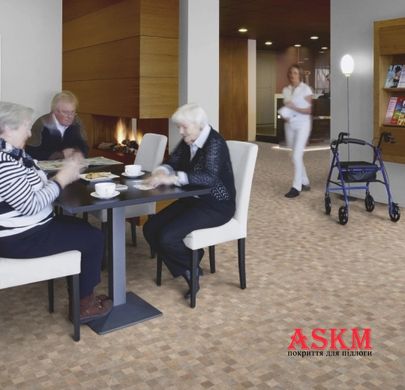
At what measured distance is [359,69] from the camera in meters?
6.38

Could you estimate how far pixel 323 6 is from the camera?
9.08 m

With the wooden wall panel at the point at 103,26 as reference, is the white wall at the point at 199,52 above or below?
below

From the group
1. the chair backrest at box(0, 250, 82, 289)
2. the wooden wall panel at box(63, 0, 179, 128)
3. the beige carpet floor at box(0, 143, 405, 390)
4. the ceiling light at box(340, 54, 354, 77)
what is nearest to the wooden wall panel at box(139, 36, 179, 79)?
the wooden wall panel at box(63, 0, 179, 128)

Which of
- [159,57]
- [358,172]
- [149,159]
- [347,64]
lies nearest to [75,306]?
[149,159]

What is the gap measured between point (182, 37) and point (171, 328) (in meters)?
3.36

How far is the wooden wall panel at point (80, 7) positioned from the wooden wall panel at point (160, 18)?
609 millimetres

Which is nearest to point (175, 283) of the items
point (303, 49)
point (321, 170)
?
point (321, 170)

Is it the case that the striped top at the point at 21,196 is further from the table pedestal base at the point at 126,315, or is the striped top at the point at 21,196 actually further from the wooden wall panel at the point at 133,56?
the wooden wall panel at the point at 133,56

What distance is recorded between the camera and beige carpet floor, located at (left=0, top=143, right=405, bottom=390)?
99.8 inches

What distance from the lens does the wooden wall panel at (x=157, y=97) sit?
542cm

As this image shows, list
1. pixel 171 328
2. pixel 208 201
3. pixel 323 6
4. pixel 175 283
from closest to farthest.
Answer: pixel 171 328 → pixel 208 201 → pixel 175 283 → pixel 323 6

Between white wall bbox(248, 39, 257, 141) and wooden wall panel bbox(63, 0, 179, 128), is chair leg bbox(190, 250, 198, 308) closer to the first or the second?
wooden wall panel bbox(63, 0, 179, 128)

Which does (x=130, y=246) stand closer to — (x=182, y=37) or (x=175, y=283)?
(x=175, y=283)

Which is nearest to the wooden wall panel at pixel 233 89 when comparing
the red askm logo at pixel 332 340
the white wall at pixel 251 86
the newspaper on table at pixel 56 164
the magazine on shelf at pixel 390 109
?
the white wall at pixel 251 86
